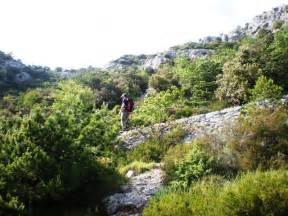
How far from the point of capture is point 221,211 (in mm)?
7668

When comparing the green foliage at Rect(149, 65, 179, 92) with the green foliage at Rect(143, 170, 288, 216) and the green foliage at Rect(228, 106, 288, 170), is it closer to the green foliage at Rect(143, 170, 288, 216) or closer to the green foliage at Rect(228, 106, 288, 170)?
the green foliage at Rect(228, 106, 288, 170)

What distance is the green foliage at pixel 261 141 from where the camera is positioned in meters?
10.5

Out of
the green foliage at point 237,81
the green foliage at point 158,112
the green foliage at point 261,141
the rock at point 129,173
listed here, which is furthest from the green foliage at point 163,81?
the green foliage at point 261,141

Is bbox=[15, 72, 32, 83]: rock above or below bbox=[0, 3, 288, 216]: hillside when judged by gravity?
below

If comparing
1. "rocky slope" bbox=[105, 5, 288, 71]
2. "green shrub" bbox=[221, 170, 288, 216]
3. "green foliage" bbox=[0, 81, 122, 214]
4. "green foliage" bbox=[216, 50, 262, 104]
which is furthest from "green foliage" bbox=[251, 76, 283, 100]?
"rocky slope" bbox=[105, 5, 288, 71]

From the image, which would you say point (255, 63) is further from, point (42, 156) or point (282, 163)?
point (42, 156)

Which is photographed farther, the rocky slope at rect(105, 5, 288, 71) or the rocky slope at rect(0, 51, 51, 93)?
the rocky slope at rect(105, 5, 288, 71)

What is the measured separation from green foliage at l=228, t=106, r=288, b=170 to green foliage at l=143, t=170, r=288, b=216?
6.47ft

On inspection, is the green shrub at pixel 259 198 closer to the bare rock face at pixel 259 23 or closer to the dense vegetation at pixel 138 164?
the dense vegetation at pixel 138 164

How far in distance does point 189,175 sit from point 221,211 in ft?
8.58

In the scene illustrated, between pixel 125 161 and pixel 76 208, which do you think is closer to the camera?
pixel 76 208

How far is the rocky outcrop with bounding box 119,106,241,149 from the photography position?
1441 centimetres

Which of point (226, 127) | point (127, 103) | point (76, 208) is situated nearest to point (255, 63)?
point (127, 103)

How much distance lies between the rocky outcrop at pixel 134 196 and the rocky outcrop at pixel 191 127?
9.88ft
